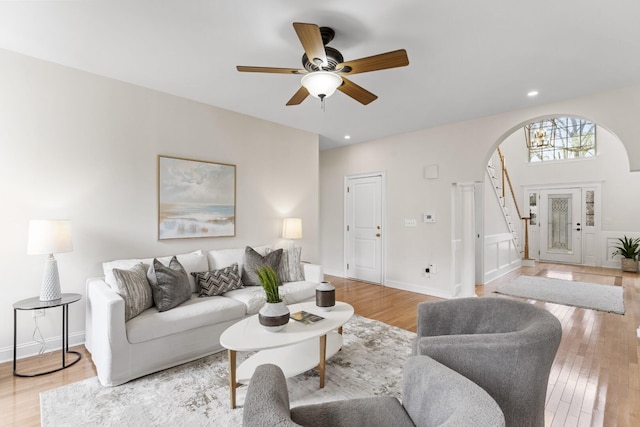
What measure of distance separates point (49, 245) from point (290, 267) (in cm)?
232

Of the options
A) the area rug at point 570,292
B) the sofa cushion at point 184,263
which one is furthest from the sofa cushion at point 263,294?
the area rug at point 570,292

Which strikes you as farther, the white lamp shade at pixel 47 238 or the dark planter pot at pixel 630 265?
the dark planter pot at pixel 630 265

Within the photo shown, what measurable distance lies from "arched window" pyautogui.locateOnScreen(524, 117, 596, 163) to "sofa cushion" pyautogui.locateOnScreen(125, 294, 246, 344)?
8.10 meters

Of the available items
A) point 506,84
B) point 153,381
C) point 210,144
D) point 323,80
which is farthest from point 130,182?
point 506,84

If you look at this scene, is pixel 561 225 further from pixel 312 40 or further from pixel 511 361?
pixel 312 40

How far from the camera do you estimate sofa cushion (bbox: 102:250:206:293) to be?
284cm

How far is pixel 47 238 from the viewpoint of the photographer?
2.43 meters

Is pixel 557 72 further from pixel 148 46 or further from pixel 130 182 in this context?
pixel 130 182

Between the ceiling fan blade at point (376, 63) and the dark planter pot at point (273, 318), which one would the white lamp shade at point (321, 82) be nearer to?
the ceiling fan blade at point (376, 63)

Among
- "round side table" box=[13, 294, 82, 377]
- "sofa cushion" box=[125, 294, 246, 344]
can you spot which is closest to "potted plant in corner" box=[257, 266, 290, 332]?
"sofa cushion" box=[125, 294, 246, 344]

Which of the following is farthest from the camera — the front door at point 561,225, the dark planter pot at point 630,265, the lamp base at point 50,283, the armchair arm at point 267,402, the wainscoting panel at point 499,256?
the front door at point 561,225

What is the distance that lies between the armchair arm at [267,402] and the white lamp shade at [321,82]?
6.05ft

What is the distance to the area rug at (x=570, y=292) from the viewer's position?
4246 mm

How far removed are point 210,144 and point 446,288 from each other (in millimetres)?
3966
